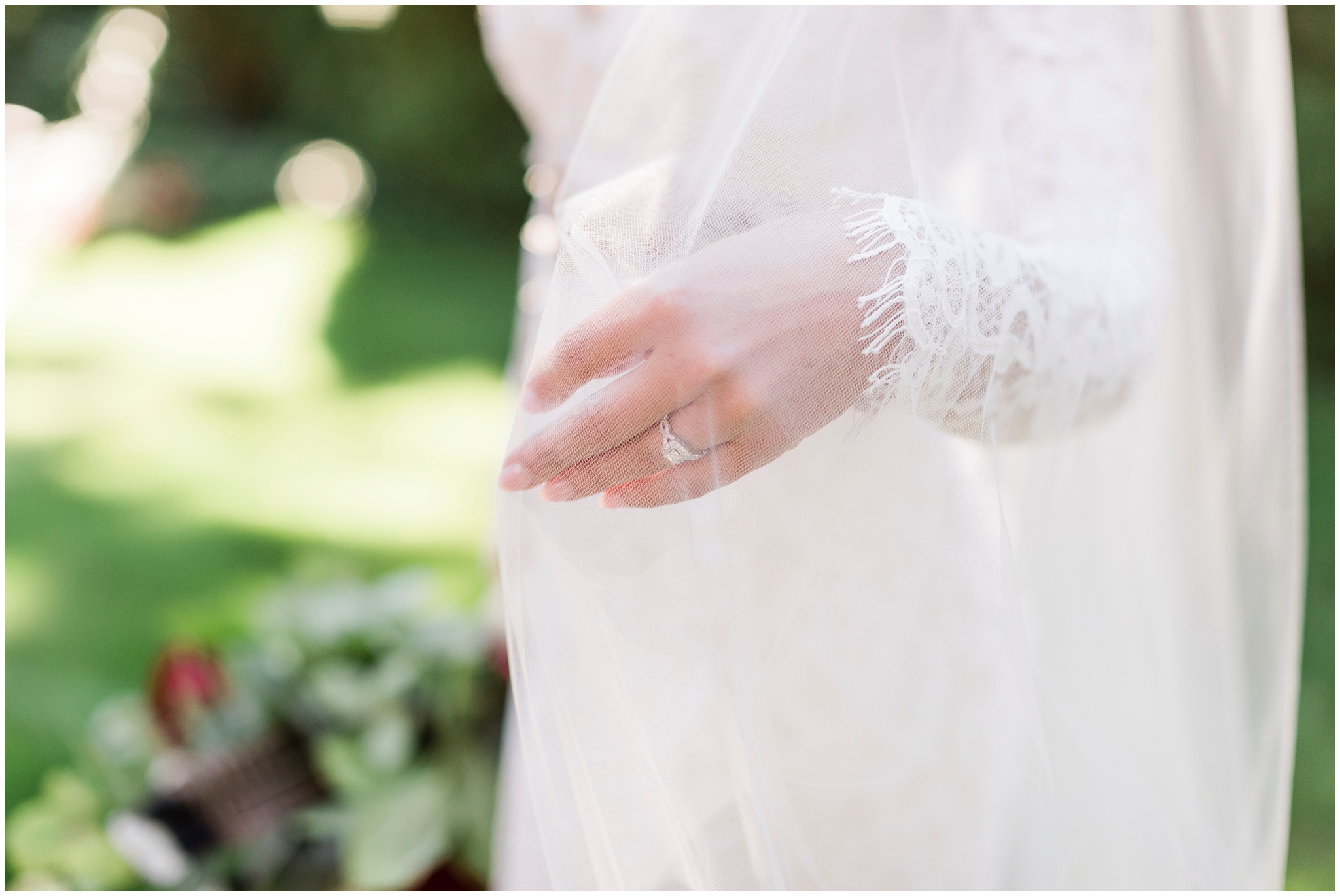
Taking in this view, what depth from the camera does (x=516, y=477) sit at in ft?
1.91

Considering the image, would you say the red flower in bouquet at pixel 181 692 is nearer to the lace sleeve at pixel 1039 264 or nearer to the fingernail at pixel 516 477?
the fingernail at pixel 516 477

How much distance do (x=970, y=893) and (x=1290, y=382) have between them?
631mm

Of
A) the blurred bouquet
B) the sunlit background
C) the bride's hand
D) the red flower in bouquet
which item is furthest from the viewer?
the sunlit background

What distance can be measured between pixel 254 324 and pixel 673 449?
371cm

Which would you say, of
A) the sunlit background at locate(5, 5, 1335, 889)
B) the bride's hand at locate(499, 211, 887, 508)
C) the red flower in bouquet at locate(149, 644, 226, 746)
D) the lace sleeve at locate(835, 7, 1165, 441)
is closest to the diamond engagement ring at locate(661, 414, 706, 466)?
the bride's hand at locate(499, 211, 887, 508)

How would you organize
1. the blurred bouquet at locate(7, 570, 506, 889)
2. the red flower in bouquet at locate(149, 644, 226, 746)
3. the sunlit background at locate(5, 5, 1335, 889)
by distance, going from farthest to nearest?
1. the sunlit background at locate(5, 5, 1335, 889)
2. the red flower in bouquet at locate(149, 644, 226, 746)
3. the blurred bouquet at locate(7, 570, 506, 889)

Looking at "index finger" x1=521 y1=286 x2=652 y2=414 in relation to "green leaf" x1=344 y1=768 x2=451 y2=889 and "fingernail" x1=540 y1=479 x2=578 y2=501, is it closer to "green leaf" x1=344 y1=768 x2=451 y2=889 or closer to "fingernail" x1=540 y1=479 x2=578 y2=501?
"fingernail" x1=540 y1=479 x2=578 y2=501

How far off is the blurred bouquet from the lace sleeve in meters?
1.03

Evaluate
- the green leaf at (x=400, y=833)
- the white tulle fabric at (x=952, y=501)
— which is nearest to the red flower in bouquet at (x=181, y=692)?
the green leaf at (x=400, y=833)

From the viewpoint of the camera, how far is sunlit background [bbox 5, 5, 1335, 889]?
7.50 ft

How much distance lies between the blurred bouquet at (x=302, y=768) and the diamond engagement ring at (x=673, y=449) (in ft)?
3.26

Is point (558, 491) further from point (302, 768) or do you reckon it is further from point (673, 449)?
point (302, 768)

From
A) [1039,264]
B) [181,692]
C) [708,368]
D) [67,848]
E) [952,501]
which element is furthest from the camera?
[181,692]

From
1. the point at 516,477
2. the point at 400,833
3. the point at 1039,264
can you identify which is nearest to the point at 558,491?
the point at 516,477
